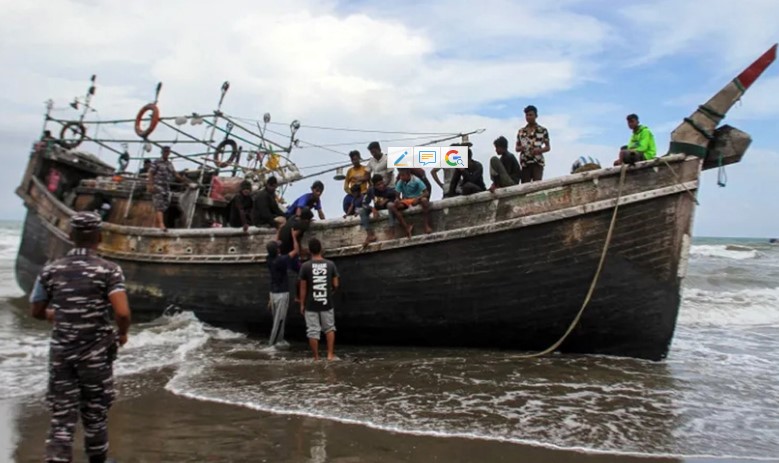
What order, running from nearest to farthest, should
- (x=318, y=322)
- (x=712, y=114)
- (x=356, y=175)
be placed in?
(x=712, y=114) < (x=318, y=322) < (x=356, y=175)

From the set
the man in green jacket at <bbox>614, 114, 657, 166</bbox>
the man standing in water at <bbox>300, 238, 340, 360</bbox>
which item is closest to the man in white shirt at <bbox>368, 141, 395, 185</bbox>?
the man standing in water at <bbox>300, 238, 340, 360</bbox>

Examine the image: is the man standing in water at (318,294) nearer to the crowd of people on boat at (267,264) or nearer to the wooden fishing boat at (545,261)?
the crowd of people on boat at (267,264)

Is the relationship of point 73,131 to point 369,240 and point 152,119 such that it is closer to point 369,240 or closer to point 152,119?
point 152,119

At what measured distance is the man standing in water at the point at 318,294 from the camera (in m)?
8.20

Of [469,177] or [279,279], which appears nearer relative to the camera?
[469,177]

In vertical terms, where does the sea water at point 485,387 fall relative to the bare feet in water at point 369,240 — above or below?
below

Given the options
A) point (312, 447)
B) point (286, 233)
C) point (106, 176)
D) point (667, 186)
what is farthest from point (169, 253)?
point (667, 186)

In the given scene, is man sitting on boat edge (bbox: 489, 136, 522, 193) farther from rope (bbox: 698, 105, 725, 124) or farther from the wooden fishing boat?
rope (bbox: 698, 105, 725, 124)

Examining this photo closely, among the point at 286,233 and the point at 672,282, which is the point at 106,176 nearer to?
the point at 286,233

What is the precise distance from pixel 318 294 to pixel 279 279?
3.88ft

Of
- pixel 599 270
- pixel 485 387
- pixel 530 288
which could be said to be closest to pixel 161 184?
pixel 530 288

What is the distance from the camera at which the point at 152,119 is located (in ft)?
39.4

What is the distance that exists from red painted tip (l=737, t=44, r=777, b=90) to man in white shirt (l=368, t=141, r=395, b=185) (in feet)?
15.6

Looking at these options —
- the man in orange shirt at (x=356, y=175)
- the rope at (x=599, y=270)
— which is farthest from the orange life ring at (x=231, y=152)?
the rope at (x=599, y=270)
